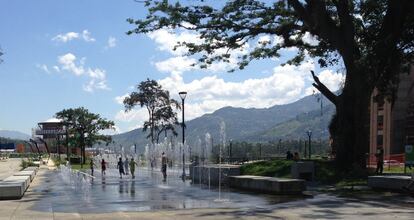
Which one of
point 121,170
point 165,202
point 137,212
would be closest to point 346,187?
point 165,202

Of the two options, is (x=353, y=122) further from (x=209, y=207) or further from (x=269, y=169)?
(x=209, y=207)

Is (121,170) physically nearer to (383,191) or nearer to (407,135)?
(383,191)

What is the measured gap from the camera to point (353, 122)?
83.0ft

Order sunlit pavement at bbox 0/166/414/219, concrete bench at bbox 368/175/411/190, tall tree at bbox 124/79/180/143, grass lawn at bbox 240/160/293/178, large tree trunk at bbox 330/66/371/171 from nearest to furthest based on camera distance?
sunlit pavement at bbox 0/166/414/219 < concrete bench at bbox 368/175/411/190 < large tree trunk at bbox 330/66/371/171 < grass lawn at bbox 240/160/293/178 < tall tree at bbox 124/79/180/143

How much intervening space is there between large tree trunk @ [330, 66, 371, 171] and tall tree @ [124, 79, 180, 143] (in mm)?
42312

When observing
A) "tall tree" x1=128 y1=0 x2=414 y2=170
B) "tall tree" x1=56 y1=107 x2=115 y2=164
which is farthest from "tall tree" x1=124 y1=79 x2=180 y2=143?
"tall tree" x1=128 y1=0 x2=414 y2=170

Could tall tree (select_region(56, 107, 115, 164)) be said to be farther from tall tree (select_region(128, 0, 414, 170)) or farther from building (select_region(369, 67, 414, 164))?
tall tree (select_region(128, 0, 414, 170))

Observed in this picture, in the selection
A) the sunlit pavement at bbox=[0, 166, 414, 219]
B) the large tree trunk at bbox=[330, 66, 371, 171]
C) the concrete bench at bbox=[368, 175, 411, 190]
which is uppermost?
the large tree trunk at bbox=[330, 66, 371, 171]

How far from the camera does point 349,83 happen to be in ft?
83.4

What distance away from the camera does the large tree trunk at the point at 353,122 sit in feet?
82.2

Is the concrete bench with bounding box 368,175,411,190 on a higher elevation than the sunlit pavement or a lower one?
higher

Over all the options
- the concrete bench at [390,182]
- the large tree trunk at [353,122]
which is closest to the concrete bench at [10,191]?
the concrete bench at [390,182]

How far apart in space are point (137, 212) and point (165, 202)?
2.79m

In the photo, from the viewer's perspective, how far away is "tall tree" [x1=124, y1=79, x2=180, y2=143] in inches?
2630
